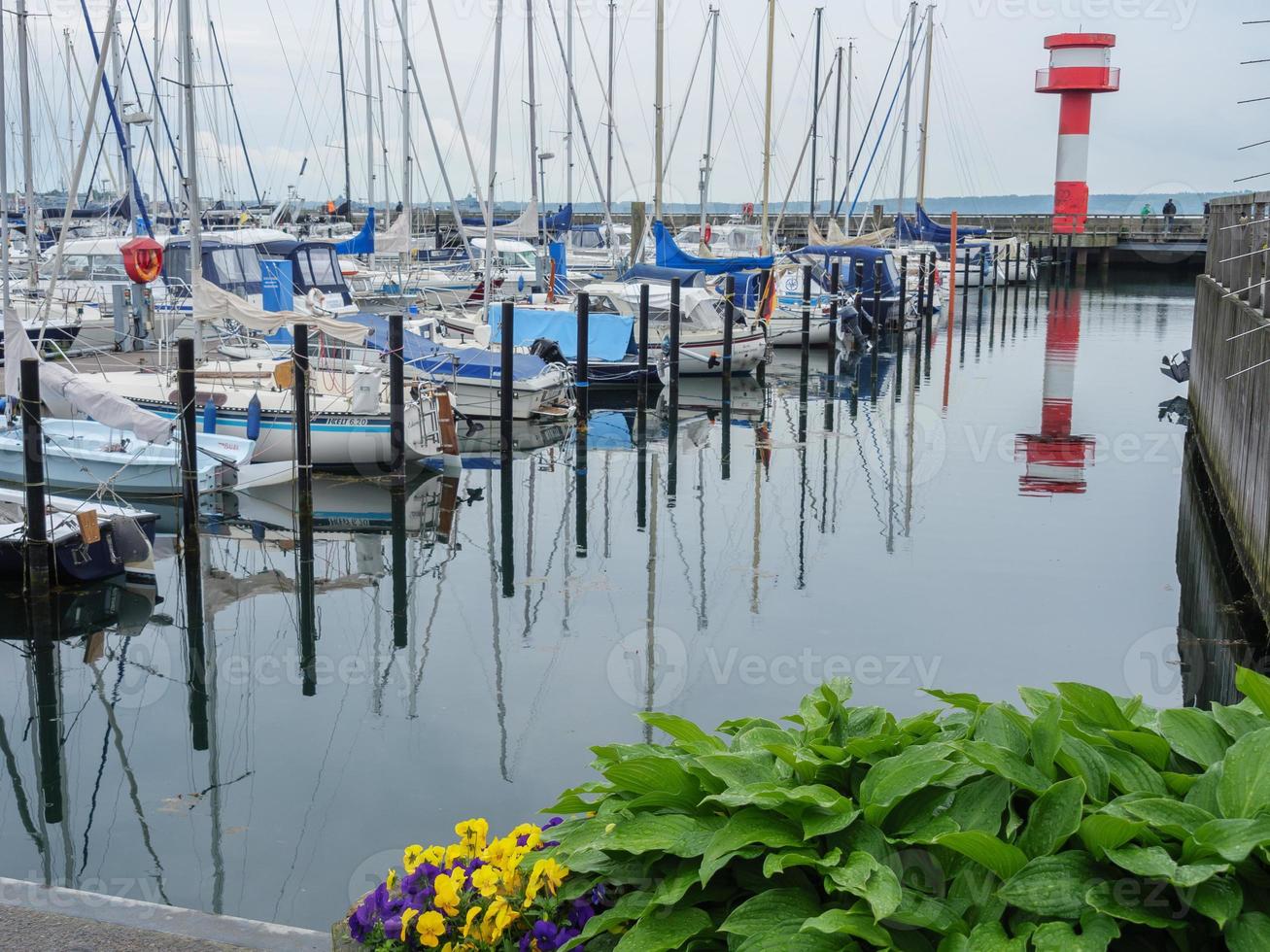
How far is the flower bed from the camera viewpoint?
3.69 meters

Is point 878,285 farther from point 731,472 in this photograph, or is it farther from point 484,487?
point 484,487

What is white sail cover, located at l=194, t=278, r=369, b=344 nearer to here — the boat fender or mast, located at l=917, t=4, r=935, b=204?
the boat fender

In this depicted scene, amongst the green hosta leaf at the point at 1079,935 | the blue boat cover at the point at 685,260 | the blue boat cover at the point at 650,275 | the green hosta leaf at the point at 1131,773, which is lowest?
the green hosta leaf at the point at 1079,935

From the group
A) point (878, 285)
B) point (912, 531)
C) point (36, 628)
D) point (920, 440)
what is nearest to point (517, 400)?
point (920, 440)

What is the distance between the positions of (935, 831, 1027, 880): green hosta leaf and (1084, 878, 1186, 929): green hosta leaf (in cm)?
22

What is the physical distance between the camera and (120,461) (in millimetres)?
17438

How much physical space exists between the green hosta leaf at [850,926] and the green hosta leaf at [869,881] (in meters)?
0.06

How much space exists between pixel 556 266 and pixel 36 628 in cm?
2703

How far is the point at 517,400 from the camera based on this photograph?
80.1ft

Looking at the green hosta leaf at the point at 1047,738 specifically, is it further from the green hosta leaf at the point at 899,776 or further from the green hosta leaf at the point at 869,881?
the green hosta leaf at the point at 869,881

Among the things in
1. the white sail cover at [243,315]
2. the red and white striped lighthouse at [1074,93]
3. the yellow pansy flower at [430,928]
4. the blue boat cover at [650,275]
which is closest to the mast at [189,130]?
the white sail cover at [243,315]

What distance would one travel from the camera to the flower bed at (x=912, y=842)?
3691mm

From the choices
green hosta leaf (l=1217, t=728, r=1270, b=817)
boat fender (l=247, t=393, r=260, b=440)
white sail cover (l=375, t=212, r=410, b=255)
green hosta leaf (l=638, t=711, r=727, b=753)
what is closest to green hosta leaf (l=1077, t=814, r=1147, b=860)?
green hosta leaf (l=1217, t=728, r=1270, b=817)

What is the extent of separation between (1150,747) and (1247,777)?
0.43m
